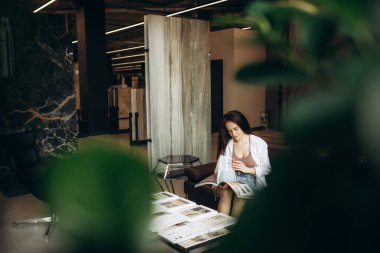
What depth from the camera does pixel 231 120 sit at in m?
3.96

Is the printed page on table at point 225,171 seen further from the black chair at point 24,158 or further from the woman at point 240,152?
the black chair at point 24,158

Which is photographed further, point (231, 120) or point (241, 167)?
point (231, 120)

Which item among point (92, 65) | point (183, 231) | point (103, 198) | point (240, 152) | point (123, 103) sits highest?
point (92, 65)

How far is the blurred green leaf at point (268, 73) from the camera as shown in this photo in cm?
21

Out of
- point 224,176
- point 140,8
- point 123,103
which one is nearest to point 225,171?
point 224,176

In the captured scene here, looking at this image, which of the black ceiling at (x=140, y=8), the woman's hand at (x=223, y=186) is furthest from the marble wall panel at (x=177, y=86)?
the black ceiling at (x=140, y=8)

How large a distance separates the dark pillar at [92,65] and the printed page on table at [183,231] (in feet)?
19.9

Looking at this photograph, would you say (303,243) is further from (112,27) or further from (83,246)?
(112,27)

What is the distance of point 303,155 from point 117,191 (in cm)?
10

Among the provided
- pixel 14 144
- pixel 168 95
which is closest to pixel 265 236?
pixel 14 144

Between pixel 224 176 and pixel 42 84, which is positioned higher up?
pixel 42 84

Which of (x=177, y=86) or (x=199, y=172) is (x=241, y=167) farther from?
(x=177, y=86)

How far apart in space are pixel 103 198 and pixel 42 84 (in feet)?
19.4

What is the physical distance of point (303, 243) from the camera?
21cm
